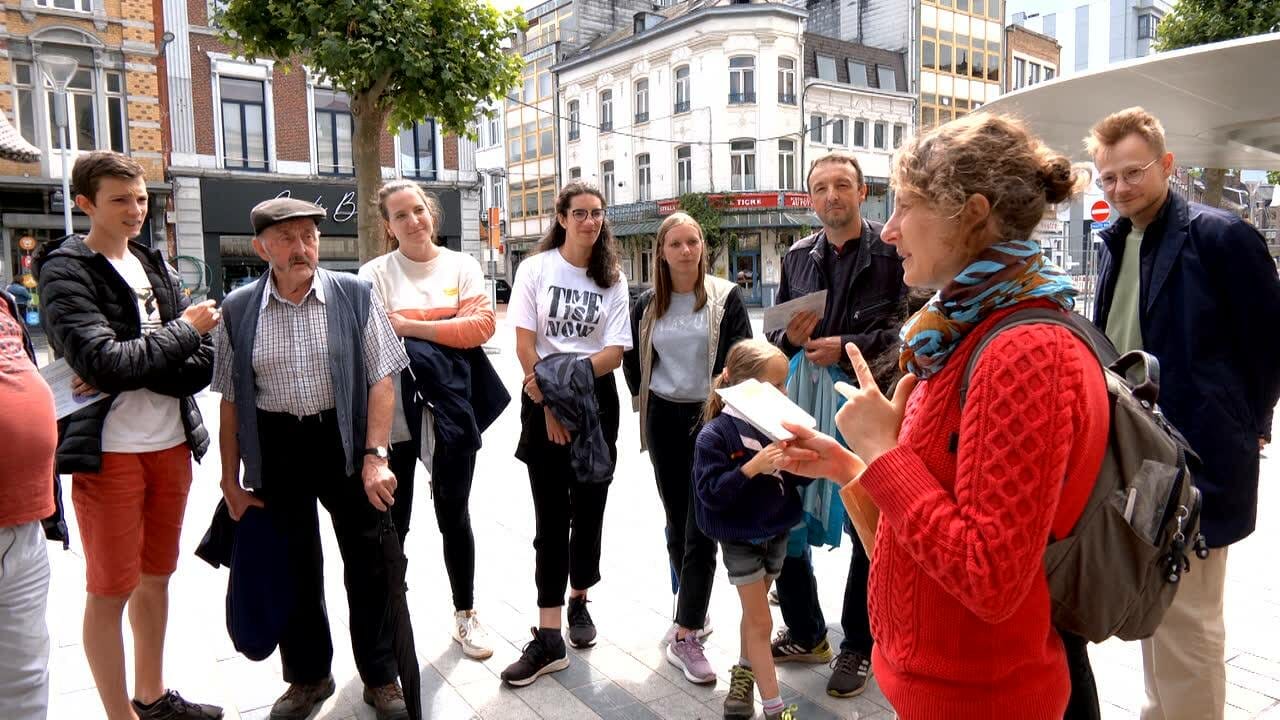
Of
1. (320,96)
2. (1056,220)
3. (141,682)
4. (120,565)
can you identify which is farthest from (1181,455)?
(320,96)

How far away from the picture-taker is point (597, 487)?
3.88m

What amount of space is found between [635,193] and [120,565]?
1470 inches

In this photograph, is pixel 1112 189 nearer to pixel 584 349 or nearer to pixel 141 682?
pixel 584 349

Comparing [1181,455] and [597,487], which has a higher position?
[1181,455]

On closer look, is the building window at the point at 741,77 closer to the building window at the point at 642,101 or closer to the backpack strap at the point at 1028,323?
the building window at the point at 642,101

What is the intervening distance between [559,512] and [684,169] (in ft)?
113

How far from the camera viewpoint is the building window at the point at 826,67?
37.4 metres

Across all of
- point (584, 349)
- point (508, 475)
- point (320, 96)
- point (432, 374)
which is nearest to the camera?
point (432, 374)

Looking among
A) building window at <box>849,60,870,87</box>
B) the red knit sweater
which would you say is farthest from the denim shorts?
building window at <box>849,60,870,87</box>

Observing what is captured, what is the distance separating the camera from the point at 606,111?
4081 centimetres

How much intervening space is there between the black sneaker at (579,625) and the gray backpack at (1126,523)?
8.63 ft

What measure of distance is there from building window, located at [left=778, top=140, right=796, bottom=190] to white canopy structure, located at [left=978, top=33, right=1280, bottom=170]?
99.0 feet

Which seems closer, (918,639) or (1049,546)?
A: (1049,546)

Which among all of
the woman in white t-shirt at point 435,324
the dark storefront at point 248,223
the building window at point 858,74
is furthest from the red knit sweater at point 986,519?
the building window at point 858,74
